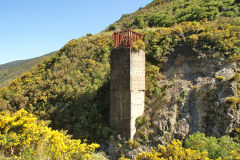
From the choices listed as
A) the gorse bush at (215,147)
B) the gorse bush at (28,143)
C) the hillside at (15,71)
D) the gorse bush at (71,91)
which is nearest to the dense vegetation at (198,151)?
the gorse bush at (215,147)

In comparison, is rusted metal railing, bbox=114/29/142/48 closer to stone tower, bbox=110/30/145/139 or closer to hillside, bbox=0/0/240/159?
stone tower, bbox=110/30/145/139

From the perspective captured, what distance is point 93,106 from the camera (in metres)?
12.3

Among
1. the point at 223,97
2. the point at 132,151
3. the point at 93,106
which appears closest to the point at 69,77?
the point at 93,106

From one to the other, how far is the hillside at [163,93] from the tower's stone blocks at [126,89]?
1.83 feet

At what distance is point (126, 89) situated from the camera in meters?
10.1

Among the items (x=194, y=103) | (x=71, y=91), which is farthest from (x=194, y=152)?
(x=71, y=91)

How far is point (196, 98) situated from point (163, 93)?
6.45ft

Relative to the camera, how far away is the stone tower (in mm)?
9906

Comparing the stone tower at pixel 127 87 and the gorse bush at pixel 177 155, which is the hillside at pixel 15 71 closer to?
the stone tower at pixel 127 87

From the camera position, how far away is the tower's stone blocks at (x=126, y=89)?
9898mm

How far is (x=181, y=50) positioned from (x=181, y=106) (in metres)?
4.51

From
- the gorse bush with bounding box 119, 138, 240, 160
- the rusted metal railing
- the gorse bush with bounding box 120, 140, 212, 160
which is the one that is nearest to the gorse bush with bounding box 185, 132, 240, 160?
the gorse bush with bounding box 119, 138, 240, 160

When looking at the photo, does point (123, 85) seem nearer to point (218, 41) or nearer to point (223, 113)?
point (223, 113)

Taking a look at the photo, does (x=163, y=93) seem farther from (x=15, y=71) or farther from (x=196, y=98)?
(x=15, y=71)
